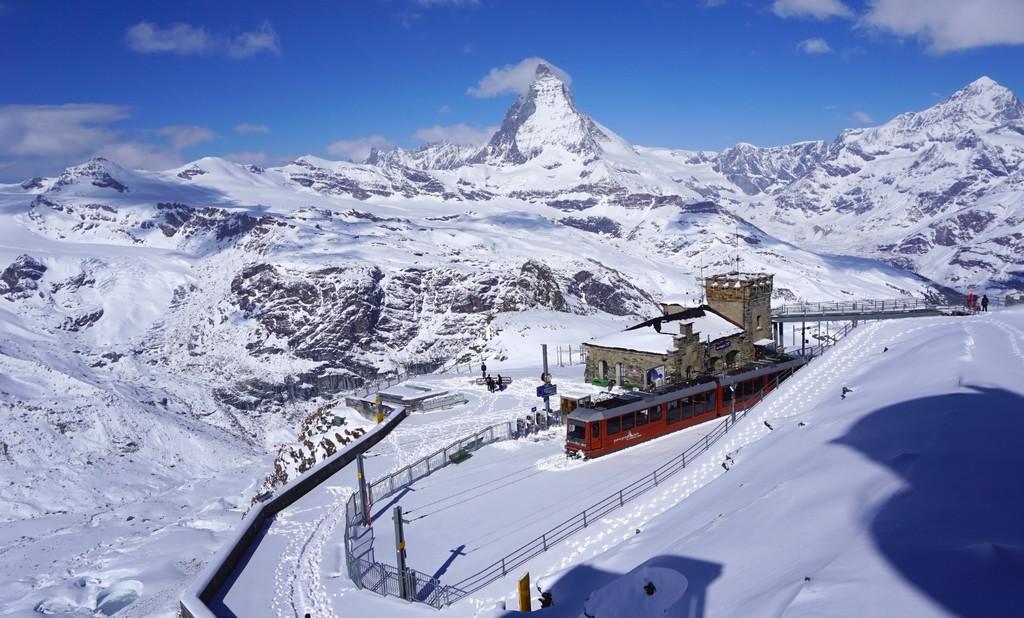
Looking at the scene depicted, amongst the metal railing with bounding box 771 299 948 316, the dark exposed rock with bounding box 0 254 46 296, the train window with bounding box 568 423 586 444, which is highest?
the dark exposed rock with bounding box 0 254 46 296

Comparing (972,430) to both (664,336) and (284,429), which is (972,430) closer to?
(664,336)

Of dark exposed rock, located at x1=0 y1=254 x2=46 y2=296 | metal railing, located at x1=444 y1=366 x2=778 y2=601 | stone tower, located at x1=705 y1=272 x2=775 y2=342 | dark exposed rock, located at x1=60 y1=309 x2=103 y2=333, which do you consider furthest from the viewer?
dark exposed rock, located at x1=0 y1=254 x2=46 y2=296

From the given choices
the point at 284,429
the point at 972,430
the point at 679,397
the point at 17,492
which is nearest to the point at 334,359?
the point at 284,429

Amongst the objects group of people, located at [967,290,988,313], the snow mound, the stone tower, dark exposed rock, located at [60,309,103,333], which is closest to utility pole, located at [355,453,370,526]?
the snow mound

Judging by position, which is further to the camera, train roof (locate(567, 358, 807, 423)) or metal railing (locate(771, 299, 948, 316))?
metal railing (locate(771, 299, 948, 316))

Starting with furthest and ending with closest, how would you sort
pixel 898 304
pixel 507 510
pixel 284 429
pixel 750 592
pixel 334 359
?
pixel 334 359, pixel 284 429, pixel 898 304, pixel 507 510, pixel 750 592

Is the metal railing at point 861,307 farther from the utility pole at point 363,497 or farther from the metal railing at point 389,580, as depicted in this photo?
the metal railing at point 389,580

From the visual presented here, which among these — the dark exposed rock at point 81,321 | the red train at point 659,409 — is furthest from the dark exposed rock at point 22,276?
the red train at point 659,409

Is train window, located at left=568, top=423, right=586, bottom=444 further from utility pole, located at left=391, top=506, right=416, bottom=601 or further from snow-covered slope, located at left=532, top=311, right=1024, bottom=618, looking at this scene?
utility pole, located at left=391, top=506, right=416, bottom=601
